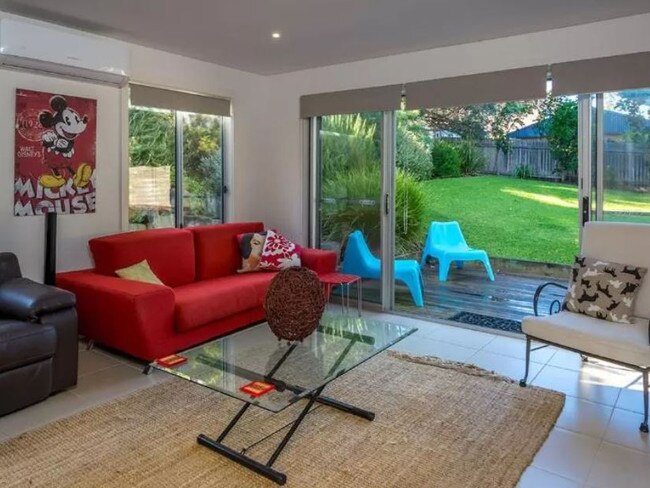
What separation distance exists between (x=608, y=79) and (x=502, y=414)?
2394 millimetres

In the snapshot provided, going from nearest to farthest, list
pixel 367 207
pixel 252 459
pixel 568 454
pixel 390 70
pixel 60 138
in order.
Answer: pixel 252 459, pixel 568 454, pixel 60 138, pixel 390 70, pixel 367 207

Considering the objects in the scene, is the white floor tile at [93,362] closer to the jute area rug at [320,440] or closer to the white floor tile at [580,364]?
the jute area rug at [320,440]

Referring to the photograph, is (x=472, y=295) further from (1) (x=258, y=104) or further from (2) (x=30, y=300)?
(2) (x=30, y=300)

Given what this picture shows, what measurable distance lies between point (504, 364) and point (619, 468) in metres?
1.30

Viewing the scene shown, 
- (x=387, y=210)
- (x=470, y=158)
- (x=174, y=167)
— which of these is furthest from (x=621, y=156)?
(x=174, y=167)

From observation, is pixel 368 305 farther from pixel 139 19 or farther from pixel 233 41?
pixel 139 19

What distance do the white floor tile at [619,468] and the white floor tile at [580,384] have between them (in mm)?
567

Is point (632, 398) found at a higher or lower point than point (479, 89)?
lower

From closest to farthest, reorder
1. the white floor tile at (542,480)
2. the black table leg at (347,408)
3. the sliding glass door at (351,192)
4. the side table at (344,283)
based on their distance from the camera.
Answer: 1. the white floor tile at (542,480)
2. the black table leg at (347,408)
3. the side table at (344,283)
4. the sliding glass door at (351,192)

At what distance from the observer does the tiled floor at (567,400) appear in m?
2.27

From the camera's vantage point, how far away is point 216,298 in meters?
3.79

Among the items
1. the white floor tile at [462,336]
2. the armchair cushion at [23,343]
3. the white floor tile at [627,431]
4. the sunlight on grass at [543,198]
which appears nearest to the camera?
the white floor tile at [627,431]

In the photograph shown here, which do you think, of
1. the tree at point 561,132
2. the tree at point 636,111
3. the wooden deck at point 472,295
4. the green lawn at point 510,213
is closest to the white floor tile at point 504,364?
the wooden deck at point 472,295

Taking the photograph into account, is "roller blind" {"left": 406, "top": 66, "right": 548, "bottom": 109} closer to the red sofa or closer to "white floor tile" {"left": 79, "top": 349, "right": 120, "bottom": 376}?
the red sofa
